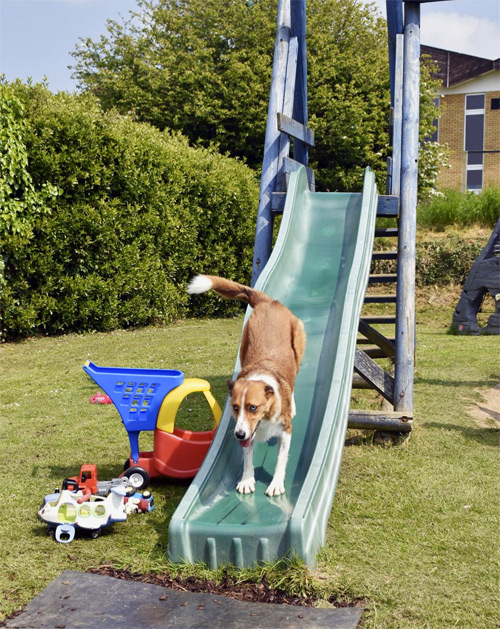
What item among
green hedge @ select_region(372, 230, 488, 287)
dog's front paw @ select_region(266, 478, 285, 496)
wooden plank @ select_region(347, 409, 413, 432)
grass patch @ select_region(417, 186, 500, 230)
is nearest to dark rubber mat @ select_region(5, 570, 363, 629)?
dog's front paw @ select_region(266, 478, 285, 496)

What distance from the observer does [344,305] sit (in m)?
5.73

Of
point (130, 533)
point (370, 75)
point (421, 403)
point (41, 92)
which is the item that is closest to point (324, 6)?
point (370, 75)

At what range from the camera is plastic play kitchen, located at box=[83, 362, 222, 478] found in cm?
537

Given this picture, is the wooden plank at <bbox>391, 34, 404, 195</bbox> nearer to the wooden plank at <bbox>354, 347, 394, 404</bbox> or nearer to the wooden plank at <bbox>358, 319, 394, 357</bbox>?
the wooden plank at <bbox>358, 319, 394, 357</bbox>

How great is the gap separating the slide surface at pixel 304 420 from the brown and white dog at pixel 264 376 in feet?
0.70

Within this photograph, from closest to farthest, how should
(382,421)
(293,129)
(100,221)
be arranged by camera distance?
(382,421) → (293,129) → (100,221)

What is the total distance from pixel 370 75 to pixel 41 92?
45.6 feet

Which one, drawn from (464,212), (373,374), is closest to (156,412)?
(373,374)

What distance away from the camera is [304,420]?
5.36 meters

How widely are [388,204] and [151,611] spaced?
4.72 meters

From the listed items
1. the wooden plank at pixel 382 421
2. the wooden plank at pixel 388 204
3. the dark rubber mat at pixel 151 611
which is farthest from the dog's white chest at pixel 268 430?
the wooden plank at pixel 388 204

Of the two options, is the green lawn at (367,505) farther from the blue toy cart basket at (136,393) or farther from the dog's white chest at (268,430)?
the dog's white chest at (268,430)

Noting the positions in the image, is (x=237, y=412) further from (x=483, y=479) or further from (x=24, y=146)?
(x=24, y=146)

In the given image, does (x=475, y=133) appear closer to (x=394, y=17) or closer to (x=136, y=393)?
(x=394, y=17)
